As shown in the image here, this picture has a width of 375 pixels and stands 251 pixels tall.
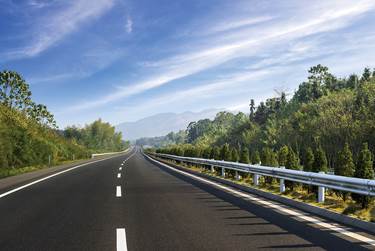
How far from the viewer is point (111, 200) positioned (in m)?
10.7

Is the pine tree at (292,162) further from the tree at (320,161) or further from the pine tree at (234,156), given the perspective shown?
the pine tree at (234,156)

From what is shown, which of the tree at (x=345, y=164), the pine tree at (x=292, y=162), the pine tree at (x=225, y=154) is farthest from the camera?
the pine tree at (x=225, y=154)

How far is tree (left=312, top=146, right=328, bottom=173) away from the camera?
13.3m

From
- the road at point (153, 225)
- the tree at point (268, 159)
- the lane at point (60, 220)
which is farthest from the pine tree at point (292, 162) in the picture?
the lane at point (60, 220)

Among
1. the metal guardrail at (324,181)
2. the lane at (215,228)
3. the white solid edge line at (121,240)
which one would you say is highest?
the metal guardrail at (324,181)

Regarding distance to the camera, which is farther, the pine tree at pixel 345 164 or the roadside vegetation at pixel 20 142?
the roadside vegetation at pixel 20 142

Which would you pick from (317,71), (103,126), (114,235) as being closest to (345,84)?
(317,71)

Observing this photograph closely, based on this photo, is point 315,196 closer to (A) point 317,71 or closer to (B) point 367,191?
(B) point 367,191

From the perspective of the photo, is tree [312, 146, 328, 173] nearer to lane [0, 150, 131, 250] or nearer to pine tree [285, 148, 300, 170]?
pine tree [285, 148, 300, 170]

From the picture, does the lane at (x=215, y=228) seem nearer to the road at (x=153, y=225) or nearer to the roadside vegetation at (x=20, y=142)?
the road at (x=153, y=225)

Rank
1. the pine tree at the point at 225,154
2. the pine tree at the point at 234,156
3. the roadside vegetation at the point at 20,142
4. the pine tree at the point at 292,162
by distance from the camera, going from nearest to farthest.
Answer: the pine tree at the point at 292,162, the pine tree at the point at 234,156, the pine tree at the point at 225,154, the roadside vegetation at the point at 20,142

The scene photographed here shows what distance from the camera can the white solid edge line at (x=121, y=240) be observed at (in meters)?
5.52

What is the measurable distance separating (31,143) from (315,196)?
34364 mm

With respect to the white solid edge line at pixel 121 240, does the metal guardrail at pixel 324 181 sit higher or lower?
higher
